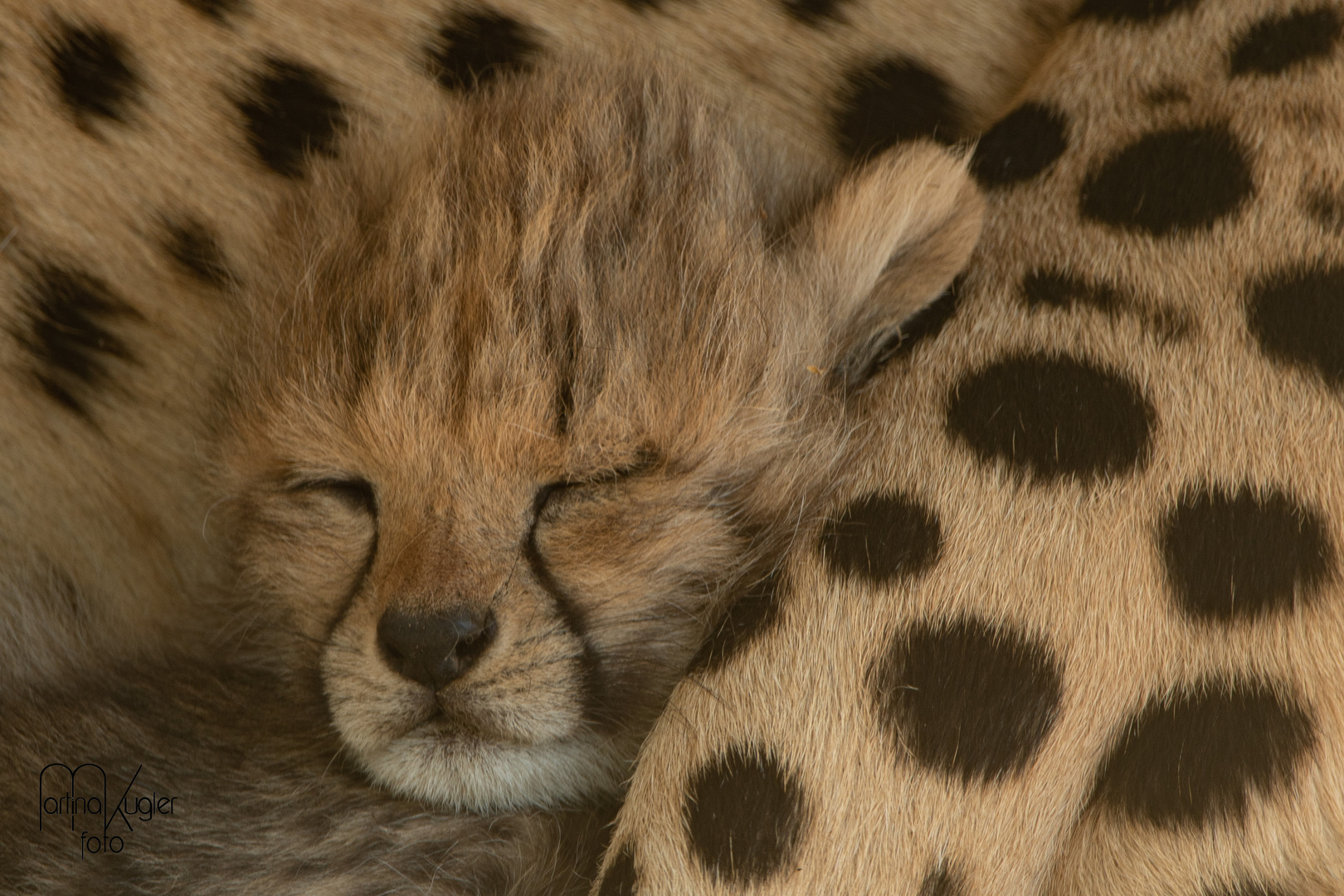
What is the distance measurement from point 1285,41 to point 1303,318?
266mm

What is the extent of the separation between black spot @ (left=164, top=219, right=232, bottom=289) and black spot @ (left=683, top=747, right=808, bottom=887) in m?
0.67

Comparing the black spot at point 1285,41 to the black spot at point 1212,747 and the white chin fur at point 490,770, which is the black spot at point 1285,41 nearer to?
the black spot at point 1212,747

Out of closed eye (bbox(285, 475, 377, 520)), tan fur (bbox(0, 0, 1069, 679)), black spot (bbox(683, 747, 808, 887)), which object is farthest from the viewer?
tan fur (bbox(0, 0, 1069, 679))

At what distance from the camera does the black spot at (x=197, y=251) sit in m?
1.22

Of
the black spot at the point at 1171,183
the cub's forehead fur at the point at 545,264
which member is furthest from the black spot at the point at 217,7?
the black spot at the point at 1171,183

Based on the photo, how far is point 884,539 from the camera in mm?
1026

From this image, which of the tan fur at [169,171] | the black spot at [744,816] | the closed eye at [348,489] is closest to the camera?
the black spot at [744,816]

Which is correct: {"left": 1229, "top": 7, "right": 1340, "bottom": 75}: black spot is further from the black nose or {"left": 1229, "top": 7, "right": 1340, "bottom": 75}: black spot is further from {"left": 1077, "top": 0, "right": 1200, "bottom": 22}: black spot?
the black nose

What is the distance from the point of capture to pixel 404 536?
102 cm

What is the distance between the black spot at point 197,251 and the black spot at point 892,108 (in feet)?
1.99

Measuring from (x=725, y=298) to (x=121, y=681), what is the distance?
2.15 feet

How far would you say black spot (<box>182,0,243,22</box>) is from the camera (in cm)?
118

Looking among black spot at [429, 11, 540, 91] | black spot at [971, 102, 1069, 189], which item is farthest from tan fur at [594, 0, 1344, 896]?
black spot at [429, 11, 540, 91]

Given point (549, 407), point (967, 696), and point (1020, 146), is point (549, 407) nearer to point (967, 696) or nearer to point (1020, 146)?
point (967, 696)
